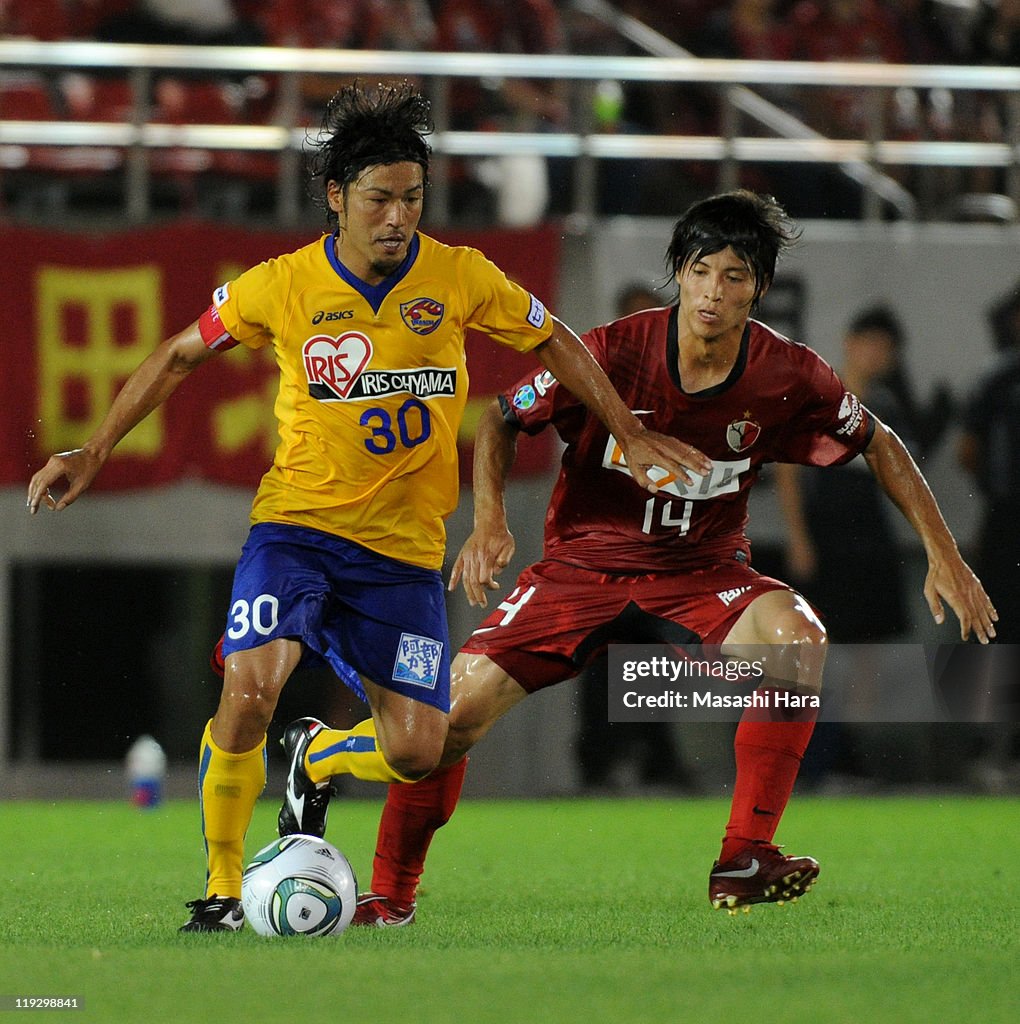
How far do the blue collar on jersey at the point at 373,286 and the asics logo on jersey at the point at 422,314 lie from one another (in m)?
0.07

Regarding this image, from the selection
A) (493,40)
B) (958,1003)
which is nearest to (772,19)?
(493,40)

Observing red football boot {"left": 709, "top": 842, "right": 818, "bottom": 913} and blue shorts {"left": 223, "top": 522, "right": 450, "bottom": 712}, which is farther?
red football boot {"left": 709, "top": 842, "right": 818, "bottom": 913}

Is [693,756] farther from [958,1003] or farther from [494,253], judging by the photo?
[958,1003]

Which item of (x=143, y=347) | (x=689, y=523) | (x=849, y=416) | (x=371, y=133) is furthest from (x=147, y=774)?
(x=371, y=133)

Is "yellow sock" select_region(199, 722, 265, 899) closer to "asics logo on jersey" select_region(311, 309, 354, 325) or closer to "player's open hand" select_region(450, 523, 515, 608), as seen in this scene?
"player's open hand" select_region(450, 523, 515, 608)

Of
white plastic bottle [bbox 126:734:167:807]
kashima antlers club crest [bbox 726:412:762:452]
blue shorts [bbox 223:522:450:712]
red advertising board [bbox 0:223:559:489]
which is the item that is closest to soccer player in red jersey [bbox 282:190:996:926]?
kashima antlers club crest [bbox 726:412:762:452]

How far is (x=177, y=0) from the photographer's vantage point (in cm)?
1223

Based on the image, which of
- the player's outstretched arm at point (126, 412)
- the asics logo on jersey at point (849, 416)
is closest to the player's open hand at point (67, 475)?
the player's outstretched arm at point (126, 412)

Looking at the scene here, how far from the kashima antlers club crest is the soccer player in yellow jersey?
1.44ft

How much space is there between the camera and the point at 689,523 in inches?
247

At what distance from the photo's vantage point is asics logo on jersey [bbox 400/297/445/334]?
5590mm

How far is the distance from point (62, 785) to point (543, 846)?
4.02m

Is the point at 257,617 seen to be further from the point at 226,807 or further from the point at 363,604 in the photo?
the point at 226,807

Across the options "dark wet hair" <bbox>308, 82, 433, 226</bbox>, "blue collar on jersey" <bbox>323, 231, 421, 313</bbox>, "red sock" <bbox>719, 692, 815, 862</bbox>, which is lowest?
"red sock" <bbox>719, 692, 815, 862</bbox>
